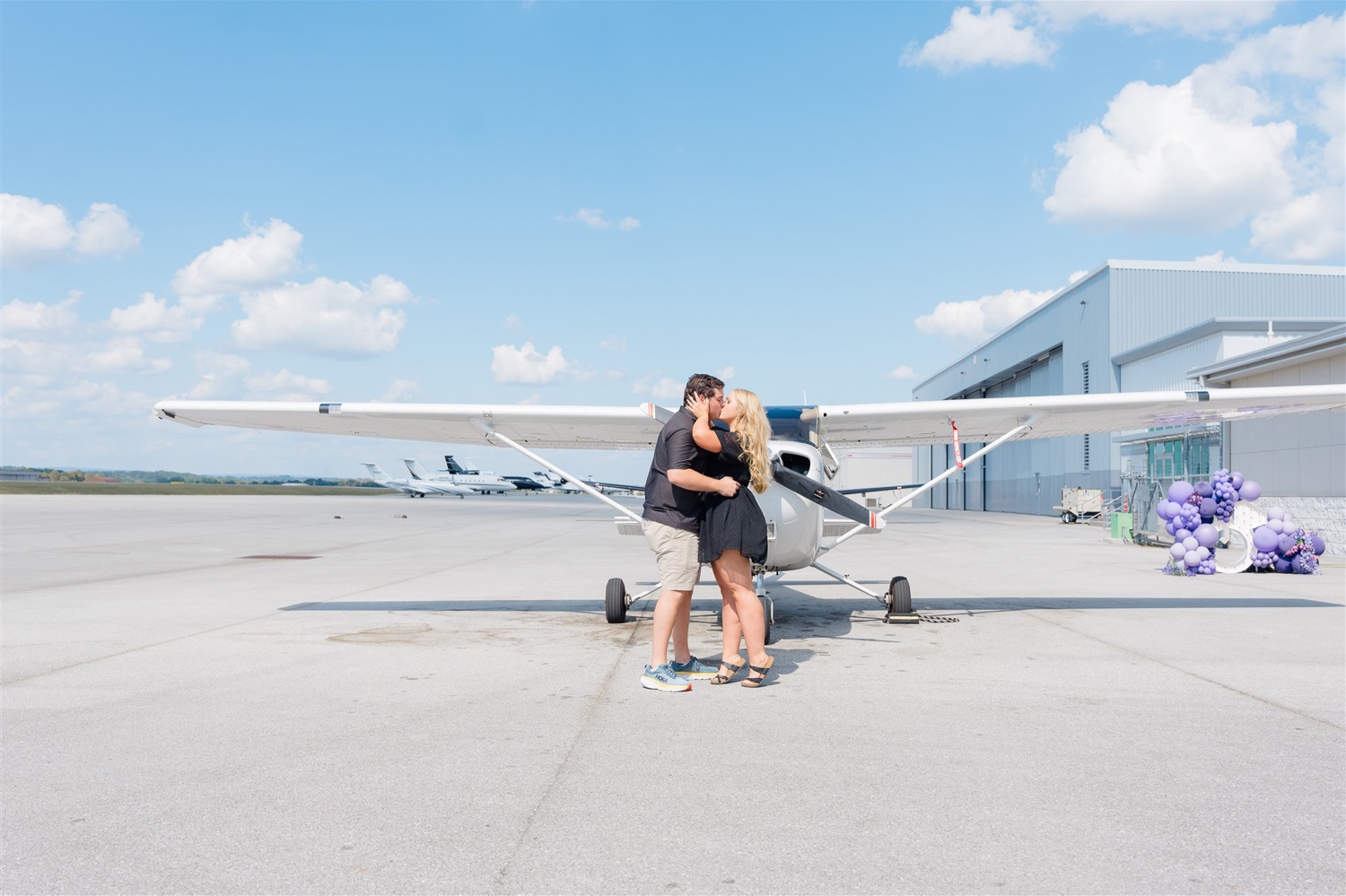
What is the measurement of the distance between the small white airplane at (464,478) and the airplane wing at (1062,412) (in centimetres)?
7329

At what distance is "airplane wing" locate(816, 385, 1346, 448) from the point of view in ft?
28.9

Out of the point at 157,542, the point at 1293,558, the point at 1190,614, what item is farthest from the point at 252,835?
the point at 157,542

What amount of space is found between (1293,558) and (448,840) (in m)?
15.3

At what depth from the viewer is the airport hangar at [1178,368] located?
1858 centimetres

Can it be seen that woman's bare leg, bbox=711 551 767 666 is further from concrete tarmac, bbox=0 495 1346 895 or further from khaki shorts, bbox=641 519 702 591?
concrete tarmac, bbox=0 495 1346 895

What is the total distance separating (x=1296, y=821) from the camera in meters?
3.15

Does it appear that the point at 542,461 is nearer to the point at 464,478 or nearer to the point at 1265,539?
the point at 1265,539

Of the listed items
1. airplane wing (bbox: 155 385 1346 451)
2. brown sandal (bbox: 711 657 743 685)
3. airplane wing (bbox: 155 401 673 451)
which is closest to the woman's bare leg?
brown sandal (bbox: 711 657 743 685)

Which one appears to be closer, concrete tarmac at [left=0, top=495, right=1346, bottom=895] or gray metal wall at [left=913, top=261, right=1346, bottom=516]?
concrete tarmac at [left=0, top=495, right=1346, bottom=895]

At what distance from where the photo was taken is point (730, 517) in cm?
545

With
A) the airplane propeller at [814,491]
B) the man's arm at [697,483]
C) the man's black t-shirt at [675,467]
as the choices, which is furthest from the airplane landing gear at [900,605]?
the man's arm at [697,483]

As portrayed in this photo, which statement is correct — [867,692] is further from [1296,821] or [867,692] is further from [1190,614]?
[1190,614]

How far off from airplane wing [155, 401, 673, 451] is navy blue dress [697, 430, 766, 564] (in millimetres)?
2567

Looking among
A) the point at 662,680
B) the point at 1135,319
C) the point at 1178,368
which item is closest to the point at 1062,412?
the point at 662,680
